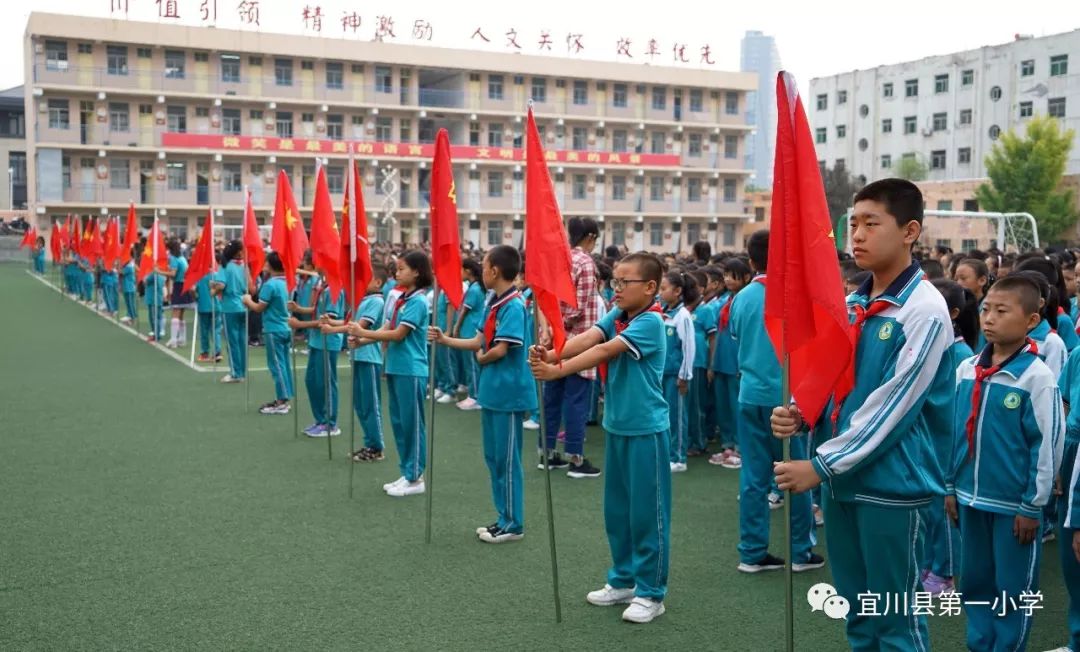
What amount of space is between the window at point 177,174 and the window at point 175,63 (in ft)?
11.6

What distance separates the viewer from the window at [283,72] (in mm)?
42906

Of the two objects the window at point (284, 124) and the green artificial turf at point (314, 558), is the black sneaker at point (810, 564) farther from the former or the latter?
the window at point (284, 124)

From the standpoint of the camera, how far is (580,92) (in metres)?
48.2

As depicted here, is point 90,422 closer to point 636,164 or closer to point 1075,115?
point 636,164

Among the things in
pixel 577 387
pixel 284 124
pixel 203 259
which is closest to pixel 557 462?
pixel 577 387

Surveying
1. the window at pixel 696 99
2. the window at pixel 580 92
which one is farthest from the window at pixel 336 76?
the window at pixel 696 99

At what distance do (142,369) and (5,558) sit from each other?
8394 millimetres

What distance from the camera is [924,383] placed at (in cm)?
295

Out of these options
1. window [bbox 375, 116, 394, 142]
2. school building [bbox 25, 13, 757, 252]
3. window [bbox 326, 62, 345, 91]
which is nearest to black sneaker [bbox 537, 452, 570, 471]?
school building [bbox 25, 13, 757, 252]

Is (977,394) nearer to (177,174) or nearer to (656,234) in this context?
(177,174)

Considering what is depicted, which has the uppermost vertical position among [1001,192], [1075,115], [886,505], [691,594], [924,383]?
[1075,115]

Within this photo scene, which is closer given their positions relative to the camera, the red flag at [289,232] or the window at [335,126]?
the red flag at [289,232]

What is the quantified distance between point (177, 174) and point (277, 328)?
114ft

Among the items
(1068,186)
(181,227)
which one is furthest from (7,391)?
(1068,186)
